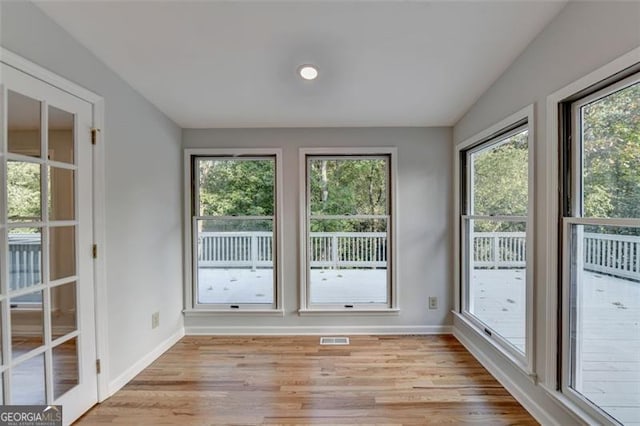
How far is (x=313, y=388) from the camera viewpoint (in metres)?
2.26

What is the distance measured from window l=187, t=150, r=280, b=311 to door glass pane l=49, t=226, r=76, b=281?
135cm

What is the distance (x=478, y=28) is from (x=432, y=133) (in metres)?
1.34

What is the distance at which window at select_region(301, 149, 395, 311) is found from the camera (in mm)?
3281

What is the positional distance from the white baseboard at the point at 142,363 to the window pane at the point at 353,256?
1415 millimetres

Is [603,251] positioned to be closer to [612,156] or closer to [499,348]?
[612,156]

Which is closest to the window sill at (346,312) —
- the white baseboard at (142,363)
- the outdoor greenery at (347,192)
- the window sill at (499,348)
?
the window sill at (499,348)

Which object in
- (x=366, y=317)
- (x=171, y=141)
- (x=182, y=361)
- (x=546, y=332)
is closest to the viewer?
(x=546, y=332)

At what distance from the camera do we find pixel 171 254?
3061 mm

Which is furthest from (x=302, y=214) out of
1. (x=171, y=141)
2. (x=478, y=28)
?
(x=478, y=28)

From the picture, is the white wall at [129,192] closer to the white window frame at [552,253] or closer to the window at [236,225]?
the window at [236,225]

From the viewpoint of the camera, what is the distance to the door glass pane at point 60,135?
1.82 meters

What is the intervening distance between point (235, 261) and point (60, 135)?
6.18 ft

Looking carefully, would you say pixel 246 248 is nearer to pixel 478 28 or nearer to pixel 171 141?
pixel 171 141

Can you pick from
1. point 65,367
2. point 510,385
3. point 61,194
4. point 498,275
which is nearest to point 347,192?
point 498,275
